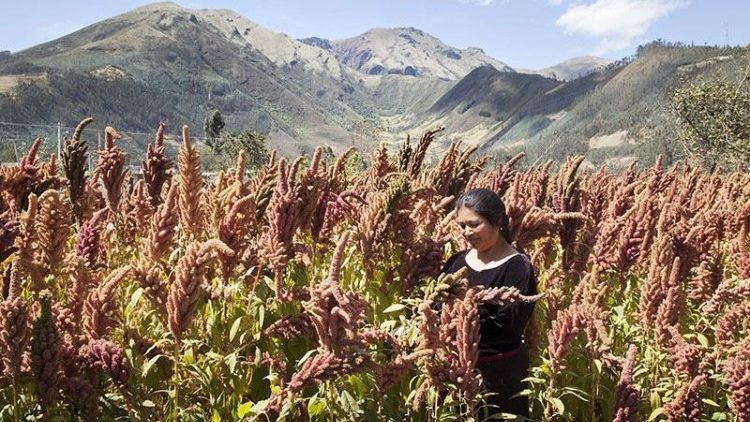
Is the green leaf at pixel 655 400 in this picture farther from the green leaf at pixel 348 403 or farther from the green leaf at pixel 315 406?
the green leaf at pixel 315 406

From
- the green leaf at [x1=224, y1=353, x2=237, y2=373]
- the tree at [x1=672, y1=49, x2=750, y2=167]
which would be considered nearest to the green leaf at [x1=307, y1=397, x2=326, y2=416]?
the green leaf at [x1=224, y1=353, x2=237, y2=373]

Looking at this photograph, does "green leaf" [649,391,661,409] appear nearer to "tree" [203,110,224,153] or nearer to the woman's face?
the woman's face

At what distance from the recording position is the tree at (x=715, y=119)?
25.1m

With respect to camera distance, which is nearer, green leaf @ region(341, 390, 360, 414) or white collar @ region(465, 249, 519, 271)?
green leaf @ region(341, 390, 360, 414)

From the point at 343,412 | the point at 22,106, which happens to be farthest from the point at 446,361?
the point at 22,106

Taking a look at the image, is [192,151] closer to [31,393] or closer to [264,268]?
[264,268]

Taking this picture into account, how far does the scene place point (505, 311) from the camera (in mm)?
2824

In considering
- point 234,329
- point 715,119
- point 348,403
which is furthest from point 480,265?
point 715,119

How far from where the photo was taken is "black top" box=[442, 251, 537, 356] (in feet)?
9.30

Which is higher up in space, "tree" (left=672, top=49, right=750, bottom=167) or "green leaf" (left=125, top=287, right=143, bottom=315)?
"tree" (left=672, top=49, right=750, bottom=167)

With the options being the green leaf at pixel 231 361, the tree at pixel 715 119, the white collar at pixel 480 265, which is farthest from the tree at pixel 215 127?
the green leaf at pixel 231 361

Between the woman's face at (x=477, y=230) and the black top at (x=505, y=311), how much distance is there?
14 centimetres

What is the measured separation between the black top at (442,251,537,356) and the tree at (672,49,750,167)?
24.0 m

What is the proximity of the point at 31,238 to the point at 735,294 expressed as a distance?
2.87m
